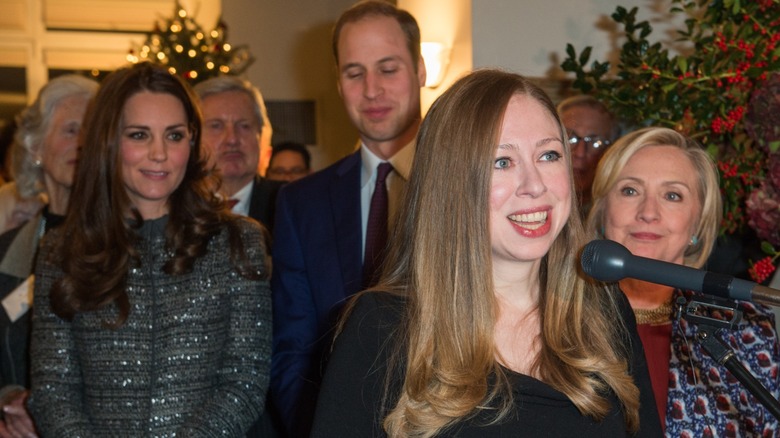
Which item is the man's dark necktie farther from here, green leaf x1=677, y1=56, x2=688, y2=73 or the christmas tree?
the christmas tree

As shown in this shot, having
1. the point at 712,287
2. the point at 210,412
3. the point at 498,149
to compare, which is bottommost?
the point at 210,412

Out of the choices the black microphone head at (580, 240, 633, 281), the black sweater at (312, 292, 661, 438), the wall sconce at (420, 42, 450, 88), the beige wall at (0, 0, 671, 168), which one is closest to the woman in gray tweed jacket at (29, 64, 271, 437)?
the black sweater at (312, 292, 661, 438)

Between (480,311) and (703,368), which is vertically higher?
(480,311)

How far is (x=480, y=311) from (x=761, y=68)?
1.44 meters

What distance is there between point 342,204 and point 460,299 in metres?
1.09

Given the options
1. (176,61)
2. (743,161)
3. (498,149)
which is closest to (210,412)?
(498,149)

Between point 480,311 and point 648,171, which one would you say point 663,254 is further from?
point 480,311

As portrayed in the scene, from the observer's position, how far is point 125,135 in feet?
9.75

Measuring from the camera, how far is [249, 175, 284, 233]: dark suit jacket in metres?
3.89

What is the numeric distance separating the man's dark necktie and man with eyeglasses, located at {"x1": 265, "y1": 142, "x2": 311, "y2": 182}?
3.27m

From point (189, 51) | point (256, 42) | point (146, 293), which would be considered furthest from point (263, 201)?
point (256, 42)

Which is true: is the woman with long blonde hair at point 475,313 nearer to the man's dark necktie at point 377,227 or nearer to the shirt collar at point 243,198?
the man's dark necktie at point 377,227

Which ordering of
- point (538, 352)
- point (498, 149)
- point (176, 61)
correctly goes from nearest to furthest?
point (498, 149), point (538, 352), point (176, 61)

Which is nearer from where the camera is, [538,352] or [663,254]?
[538,352]
